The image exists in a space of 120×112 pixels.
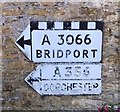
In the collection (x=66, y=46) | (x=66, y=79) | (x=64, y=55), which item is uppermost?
(x=66, y=46)

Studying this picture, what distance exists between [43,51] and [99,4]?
80cm

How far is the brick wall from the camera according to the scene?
4.36m

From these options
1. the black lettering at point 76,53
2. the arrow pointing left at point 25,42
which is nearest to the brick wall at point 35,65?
the arrow pointing left at point 25,42

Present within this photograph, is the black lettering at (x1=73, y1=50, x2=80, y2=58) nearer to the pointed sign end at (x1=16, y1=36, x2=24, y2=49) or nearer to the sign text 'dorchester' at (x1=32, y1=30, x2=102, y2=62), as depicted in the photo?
the sign text 'dorchester' at (x1=32, y1=30, x2=102, y2=62)

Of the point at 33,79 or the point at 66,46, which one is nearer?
the point at 66,46

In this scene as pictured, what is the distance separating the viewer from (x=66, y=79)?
4527 millimetres

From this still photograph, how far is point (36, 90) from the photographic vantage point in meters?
4.58

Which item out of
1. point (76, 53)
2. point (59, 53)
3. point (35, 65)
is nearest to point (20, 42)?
point (35, 65)

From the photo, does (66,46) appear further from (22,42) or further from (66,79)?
(22,42)

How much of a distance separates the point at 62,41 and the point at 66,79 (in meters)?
0.44

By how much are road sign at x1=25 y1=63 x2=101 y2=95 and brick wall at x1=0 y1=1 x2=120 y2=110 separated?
65 mm

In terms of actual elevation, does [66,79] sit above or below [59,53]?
below

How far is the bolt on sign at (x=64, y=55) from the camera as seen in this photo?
439 cm

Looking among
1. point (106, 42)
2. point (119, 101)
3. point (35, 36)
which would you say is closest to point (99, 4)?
point (106, 42)
